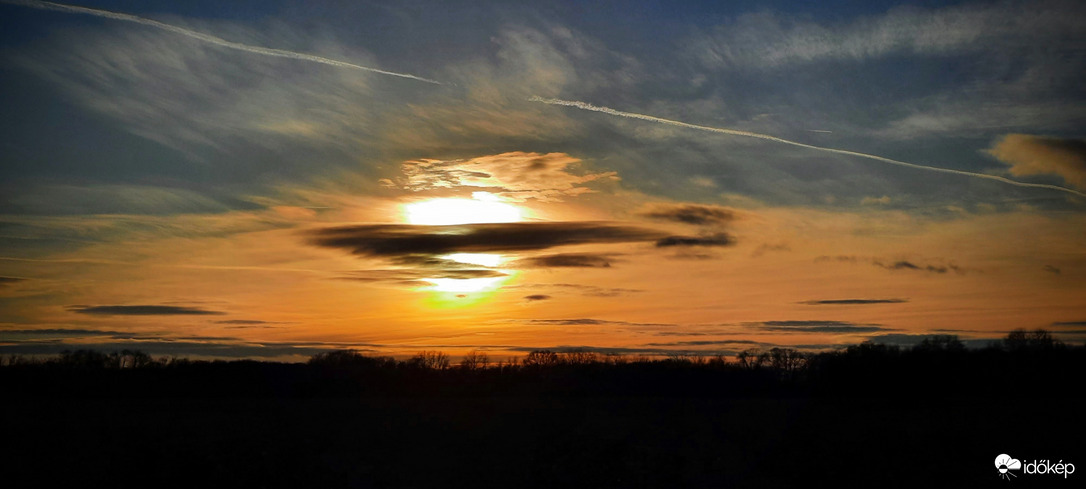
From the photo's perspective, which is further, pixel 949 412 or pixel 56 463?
pixel 949 412

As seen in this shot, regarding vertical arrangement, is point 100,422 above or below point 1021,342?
below

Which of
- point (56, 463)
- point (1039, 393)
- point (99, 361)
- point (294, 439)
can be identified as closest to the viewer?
point (56, 463)

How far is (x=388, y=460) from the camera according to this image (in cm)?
2548

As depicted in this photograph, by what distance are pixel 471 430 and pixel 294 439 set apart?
666 cm

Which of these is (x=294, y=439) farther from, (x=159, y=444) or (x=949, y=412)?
(x=949, y=412)

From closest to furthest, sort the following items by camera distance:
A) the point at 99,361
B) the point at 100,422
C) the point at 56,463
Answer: the point at 56,463, the point at 100,422, the point at 99,361

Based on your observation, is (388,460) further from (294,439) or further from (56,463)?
(56,463)

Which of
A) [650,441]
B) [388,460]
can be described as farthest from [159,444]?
[650,441]

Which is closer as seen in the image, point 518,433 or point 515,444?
point 515,444

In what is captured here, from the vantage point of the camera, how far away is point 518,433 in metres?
28.5

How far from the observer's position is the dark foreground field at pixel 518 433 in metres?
24.4

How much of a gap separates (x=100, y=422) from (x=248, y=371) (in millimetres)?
15965

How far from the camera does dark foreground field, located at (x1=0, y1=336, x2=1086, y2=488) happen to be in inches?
962

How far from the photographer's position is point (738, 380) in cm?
4481
